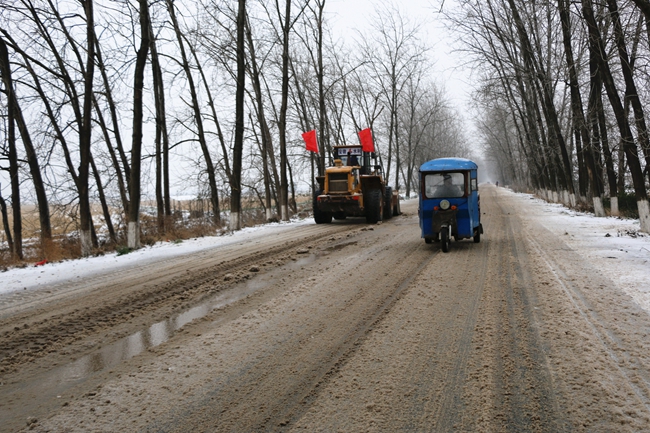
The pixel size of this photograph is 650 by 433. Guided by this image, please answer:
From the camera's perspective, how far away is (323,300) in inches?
252

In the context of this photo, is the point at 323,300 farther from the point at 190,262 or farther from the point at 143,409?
the point at 190,262

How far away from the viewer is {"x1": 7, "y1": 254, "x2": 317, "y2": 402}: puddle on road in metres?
4.02

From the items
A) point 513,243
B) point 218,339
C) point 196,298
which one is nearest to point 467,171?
point 513,243

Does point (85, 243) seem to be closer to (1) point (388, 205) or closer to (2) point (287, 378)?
(1) point (388, 205)

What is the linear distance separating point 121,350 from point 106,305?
2.07 metres

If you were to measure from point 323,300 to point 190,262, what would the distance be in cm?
478

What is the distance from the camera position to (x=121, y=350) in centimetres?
472

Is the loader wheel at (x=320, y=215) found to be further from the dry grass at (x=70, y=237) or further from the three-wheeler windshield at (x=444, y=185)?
the three-wheeler windshield at (x=444, y=185)

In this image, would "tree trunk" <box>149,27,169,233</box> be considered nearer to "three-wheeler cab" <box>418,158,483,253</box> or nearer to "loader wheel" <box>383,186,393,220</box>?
"loader wheel" <box>383,186,393,220</box>

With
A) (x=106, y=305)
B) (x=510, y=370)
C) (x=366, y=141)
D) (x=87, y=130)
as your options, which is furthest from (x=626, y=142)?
(x=87, y=130)

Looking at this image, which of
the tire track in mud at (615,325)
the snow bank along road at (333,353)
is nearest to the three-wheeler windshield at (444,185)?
the snow bank along road at (333,353)

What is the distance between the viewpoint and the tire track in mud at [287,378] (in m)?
3.27

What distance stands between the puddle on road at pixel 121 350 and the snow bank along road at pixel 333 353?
2 centimetres

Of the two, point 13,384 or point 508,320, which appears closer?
point 13,384
